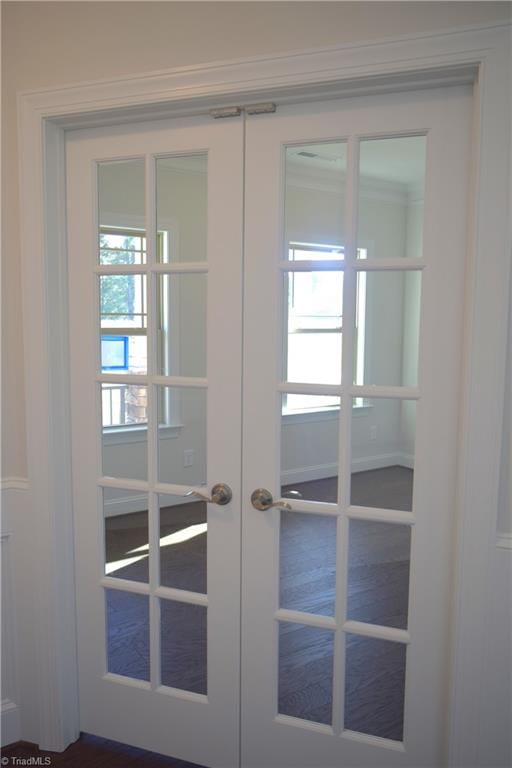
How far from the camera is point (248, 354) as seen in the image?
6.19 ft

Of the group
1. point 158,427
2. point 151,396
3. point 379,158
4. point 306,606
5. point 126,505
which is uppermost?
point 379,158

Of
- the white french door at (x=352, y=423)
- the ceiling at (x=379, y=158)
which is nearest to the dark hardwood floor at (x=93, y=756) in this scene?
the white french door at (x=352, y=423)

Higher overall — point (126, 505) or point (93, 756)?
point (126, 505)

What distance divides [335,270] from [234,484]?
0.73 meters

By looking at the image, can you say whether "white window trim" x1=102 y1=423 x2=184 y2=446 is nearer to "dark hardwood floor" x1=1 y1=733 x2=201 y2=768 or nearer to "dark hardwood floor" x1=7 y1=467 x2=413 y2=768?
"dark hardwood floor" x1=7 y1=467 x2=413 y2=768

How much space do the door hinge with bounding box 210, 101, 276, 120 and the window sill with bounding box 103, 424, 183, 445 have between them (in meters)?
0.96

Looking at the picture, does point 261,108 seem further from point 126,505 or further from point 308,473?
point 126,505

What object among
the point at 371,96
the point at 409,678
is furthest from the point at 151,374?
the point at 409,678

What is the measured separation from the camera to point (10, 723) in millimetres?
2188

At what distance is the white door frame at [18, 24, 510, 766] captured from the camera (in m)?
1.52

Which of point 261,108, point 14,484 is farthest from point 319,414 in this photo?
point 14,484

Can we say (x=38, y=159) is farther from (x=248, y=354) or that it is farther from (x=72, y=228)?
(x=248, y=354)

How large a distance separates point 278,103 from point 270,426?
0.94 m

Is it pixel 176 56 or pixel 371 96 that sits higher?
pixel 176 56
